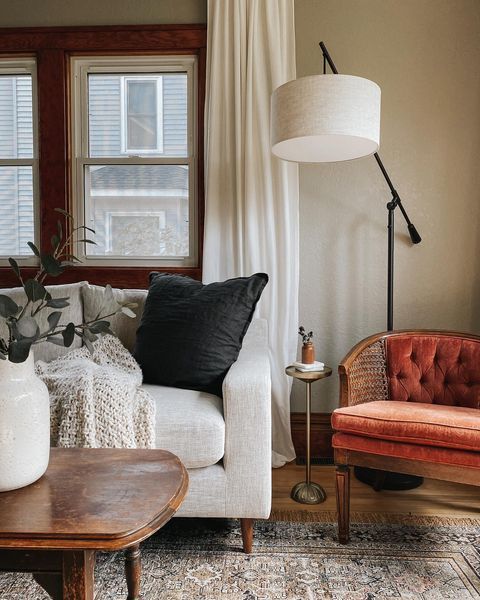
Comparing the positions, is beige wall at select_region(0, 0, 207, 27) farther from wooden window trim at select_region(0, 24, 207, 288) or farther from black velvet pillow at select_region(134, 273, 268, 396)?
black velvet pillow at select_region(134, 273, 268, 396)

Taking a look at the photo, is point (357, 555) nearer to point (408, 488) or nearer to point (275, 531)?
point (275, 531)

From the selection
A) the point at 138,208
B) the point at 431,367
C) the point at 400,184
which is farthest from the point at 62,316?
the point at 400,184

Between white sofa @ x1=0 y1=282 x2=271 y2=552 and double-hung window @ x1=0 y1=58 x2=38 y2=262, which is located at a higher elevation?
double-hung window @ x1=0 y1=58 x2=38 y2=262

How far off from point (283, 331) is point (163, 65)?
1614 millimetres

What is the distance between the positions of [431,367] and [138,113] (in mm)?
2061

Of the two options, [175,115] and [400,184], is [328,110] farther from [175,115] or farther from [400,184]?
[175,115]

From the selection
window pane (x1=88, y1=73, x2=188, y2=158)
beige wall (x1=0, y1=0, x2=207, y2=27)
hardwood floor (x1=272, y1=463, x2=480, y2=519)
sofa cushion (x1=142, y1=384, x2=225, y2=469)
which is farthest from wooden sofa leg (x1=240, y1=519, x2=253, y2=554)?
beige wall (x1=0, y1=0, x2=207, y2=27)

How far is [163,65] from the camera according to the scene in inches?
116

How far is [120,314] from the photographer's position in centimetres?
249

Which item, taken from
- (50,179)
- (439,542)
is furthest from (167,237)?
(439,542)

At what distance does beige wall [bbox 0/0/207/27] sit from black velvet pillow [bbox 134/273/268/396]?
159 cm

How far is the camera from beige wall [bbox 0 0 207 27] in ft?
9.43

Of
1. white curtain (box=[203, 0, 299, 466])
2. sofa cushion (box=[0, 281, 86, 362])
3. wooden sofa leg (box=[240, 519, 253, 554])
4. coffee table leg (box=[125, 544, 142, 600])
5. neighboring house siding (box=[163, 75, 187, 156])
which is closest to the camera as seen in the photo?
coffee table leg (box=[125, 544, 142, 600])

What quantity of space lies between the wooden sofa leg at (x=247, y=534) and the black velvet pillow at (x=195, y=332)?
0.48 metres
